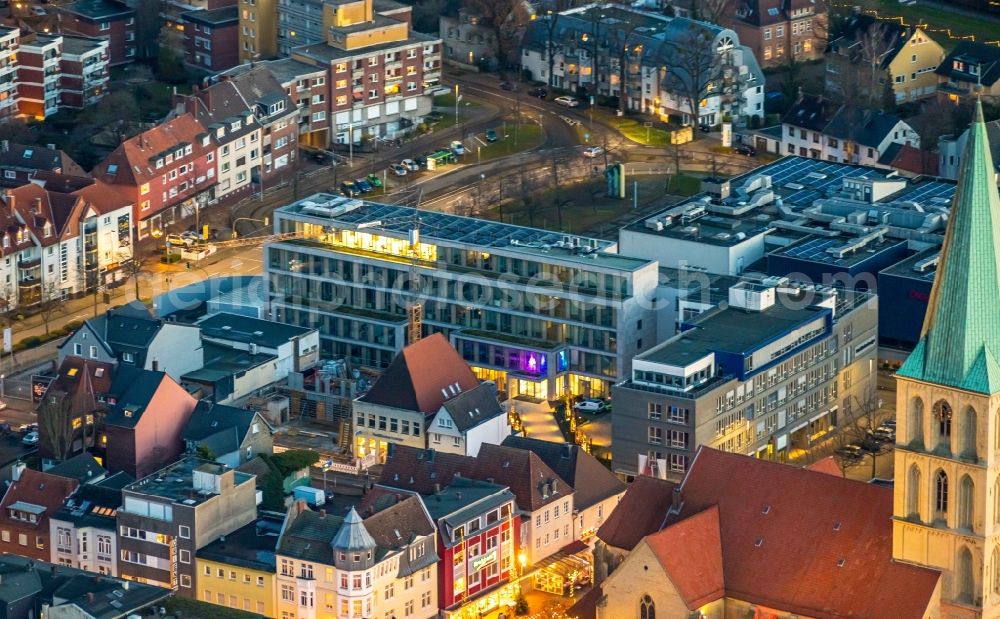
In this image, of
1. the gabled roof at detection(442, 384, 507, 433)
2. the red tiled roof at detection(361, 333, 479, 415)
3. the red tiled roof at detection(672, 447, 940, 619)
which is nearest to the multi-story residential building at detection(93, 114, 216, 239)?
the red tiled roof at detection(361, 333, 479, 415)

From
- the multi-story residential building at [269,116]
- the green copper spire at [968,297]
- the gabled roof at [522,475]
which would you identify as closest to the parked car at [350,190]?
the multi-story residential building at [269,116]

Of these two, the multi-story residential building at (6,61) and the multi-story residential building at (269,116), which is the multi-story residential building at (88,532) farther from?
the multi-story residential building at (6,61)

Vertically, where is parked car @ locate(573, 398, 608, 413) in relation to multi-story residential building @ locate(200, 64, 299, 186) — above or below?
below

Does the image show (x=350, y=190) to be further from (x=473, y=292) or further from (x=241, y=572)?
(x=241, y=572)

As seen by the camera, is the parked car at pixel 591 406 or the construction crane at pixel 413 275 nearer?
the parked car at pixel 591 406

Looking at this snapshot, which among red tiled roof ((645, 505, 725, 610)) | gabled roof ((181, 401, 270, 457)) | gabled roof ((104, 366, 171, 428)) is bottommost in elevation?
gabled roof ((181, 401, 270, 457))

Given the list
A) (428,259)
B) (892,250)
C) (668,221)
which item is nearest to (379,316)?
(428,259)

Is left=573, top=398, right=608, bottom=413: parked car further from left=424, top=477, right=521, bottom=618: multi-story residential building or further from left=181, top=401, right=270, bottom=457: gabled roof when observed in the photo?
left=424, top=477, right=521, bottom=618: multi-story residential building
